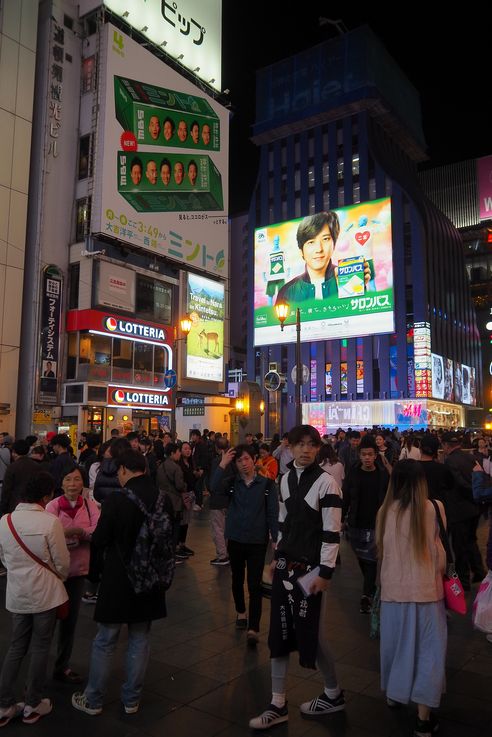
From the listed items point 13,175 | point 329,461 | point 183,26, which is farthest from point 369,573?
point 183,26

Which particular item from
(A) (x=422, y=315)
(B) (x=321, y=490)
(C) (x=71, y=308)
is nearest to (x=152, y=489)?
(B) (x=321, y=490)

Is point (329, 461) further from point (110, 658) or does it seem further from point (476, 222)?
point (476, 222)

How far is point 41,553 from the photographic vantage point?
13.2 feet

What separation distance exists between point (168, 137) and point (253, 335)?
28.5m

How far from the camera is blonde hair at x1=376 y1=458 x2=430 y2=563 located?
384cm

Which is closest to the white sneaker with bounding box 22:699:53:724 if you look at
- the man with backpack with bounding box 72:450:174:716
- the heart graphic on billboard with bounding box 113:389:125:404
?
the man with backpack with bounding box 72:450:174:716

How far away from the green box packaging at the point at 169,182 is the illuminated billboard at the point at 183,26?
23.2 ft

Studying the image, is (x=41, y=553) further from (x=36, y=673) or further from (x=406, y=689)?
(x=406, y=689)

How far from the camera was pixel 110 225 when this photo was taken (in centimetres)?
3141

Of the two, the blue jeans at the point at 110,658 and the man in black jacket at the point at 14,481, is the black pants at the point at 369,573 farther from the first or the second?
the man in black jacket at the point at 14,481

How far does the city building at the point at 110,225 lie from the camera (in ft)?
97.5

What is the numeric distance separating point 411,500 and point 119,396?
28.6m

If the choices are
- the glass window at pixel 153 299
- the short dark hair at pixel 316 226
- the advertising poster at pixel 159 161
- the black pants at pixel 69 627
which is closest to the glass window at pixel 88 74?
the advertising poster at pixel 159 161

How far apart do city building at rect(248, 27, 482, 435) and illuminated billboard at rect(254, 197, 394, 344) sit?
10 centimetres
